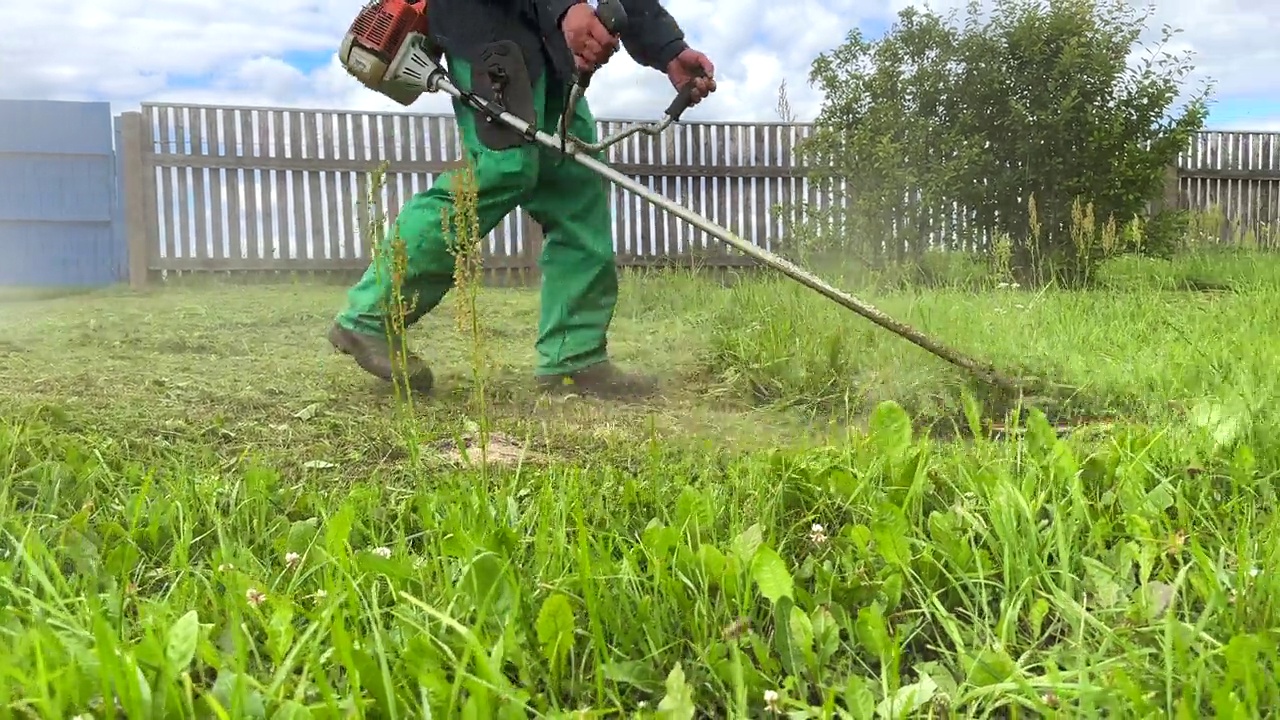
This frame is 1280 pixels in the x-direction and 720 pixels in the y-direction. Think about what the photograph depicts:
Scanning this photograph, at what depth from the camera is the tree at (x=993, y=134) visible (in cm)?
191

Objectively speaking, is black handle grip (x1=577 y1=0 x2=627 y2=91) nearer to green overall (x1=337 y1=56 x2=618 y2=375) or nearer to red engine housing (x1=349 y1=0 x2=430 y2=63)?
green overall (x1=337 y1=56 x2=618 y2=375)

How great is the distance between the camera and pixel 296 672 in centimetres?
94

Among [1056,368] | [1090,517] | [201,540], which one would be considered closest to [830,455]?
[1090,517]

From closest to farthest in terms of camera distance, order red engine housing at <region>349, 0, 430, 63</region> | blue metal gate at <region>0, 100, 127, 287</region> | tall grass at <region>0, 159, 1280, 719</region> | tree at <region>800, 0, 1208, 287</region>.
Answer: tall grass at <region>0, 159, 1280, 719</region> → blue metal gate at <region>0, 100, 127, 287</region> → red engine housing at <region>349, 0, 430, 63</region> → tree at <region>800, 0, 1208, 287</region>

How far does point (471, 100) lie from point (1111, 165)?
1.46m

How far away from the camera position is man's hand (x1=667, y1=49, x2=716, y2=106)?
1481 millimetres

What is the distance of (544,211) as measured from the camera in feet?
5.24

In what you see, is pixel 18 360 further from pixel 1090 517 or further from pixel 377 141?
pixel 1090 517

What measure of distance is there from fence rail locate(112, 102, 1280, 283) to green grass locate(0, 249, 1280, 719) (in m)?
0.07

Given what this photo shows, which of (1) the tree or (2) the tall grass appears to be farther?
(1) the tree

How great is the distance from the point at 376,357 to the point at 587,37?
516mm

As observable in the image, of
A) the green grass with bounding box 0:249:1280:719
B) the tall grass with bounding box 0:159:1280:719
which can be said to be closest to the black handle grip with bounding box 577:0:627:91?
the tall grass with bounding box 0:159:1280:719

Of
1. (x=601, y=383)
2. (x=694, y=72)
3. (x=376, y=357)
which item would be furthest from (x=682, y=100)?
(x=376, y=357)

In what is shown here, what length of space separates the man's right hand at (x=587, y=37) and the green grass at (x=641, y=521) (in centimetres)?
39
